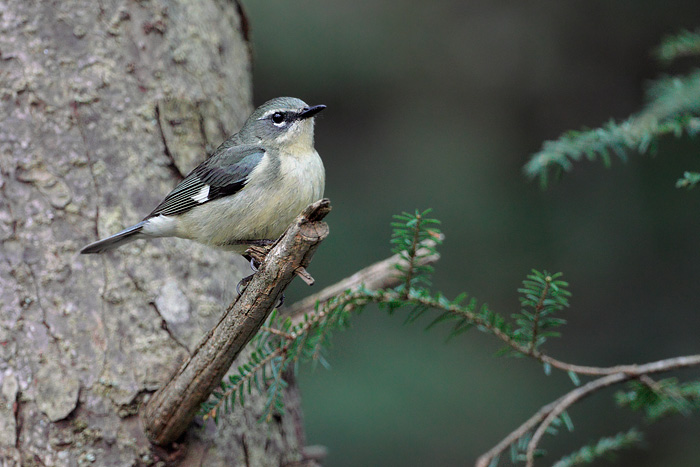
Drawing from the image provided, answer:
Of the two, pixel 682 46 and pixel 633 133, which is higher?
pixel 682 46

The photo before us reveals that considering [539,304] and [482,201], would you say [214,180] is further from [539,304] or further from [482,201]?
[482,201]

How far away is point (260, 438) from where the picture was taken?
9.18 ft

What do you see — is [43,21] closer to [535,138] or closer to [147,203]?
[147,203]

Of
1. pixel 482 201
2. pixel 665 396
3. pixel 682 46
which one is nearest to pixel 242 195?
pixel 665 396

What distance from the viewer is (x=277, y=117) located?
3121 millimetres

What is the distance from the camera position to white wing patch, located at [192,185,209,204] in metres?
2.90

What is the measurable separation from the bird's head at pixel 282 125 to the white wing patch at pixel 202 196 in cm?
33

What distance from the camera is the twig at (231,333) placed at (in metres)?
1.93

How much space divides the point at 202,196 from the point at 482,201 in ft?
11.8

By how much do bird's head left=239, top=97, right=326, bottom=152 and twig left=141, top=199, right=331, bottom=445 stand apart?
112 centimetres

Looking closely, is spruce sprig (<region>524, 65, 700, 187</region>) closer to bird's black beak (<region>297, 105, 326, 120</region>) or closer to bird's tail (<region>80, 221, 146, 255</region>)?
bird's black beak (<region>297, 105, 326, 120</region>)

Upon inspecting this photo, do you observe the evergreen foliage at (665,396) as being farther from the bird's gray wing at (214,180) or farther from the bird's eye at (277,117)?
the bird's eye at (277,117)

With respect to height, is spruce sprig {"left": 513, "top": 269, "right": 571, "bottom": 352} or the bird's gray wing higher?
the bird's gray wing

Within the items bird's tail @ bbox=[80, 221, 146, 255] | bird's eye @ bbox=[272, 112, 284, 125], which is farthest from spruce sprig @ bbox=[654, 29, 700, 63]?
bird's tail @ bbox=[80, 221, 146, 255]
